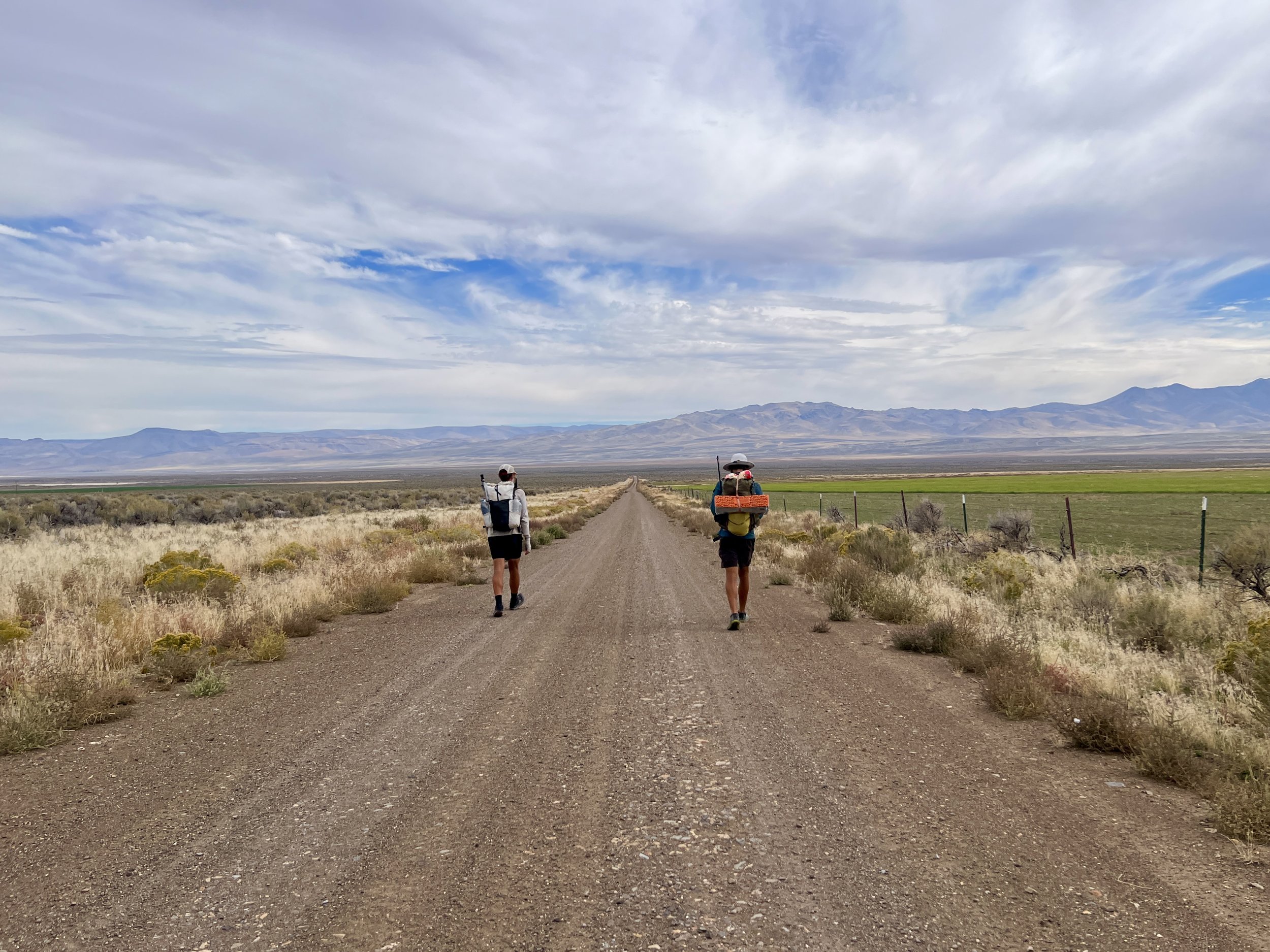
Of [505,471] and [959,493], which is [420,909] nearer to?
[505,471]

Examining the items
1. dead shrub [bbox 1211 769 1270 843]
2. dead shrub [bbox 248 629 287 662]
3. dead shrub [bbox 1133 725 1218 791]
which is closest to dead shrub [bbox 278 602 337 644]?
dead shrub [bbox 248 629 287 662]

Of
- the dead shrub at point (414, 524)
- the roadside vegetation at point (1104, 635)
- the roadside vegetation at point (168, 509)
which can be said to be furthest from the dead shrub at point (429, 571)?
the roadside vegetation at point (168, 509)

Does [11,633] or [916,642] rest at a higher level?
[11,633]

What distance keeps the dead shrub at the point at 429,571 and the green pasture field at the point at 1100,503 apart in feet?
51.6

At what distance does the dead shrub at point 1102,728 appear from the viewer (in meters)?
5.42

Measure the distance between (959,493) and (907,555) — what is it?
162 ft

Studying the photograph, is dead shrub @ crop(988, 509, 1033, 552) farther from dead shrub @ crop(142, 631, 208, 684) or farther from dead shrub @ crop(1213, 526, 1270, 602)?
dead shrub @ crop(142, 631, 208, 684)

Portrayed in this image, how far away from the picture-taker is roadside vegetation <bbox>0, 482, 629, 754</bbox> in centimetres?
677

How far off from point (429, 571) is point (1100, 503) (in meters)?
42.9

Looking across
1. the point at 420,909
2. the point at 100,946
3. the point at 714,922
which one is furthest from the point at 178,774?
the point at 714,922

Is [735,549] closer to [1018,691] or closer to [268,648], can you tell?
[1018,691]

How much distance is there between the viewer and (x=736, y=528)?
9664 millimetres

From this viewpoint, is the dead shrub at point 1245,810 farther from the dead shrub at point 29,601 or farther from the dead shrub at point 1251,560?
the dead shrub at point 29,601

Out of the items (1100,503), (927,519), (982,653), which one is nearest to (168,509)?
(927,519)
